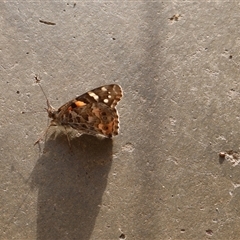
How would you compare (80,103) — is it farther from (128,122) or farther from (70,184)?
(70,184)

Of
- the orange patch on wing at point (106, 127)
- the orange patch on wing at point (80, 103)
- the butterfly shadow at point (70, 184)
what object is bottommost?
the butterfly shadow at point (70, 184)

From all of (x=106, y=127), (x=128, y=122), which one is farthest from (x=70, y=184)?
(x=128, y=122)

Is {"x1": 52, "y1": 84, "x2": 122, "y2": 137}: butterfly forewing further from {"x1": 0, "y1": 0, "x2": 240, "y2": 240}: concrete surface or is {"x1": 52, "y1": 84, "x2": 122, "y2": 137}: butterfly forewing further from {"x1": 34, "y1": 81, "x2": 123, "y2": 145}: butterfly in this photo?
{"x1": 0, "y1": 0, "x2": 240, "y2": 240}: concrete surface

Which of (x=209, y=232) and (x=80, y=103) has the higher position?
(x=80, y=103)

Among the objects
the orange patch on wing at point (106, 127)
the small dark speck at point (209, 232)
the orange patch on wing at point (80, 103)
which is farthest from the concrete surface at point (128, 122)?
the orange patch on wing at point (80, 103)

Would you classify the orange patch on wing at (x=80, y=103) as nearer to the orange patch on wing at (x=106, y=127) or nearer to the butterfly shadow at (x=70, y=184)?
the orange patch on wing at (x=106, y=127)

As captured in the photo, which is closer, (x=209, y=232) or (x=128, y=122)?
(x=209, y=232)

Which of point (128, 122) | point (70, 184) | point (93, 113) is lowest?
point (70, 184)

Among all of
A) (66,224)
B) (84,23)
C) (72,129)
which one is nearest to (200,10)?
(84,23)

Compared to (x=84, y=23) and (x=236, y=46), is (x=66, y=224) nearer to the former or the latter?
(x=84, y=23)
